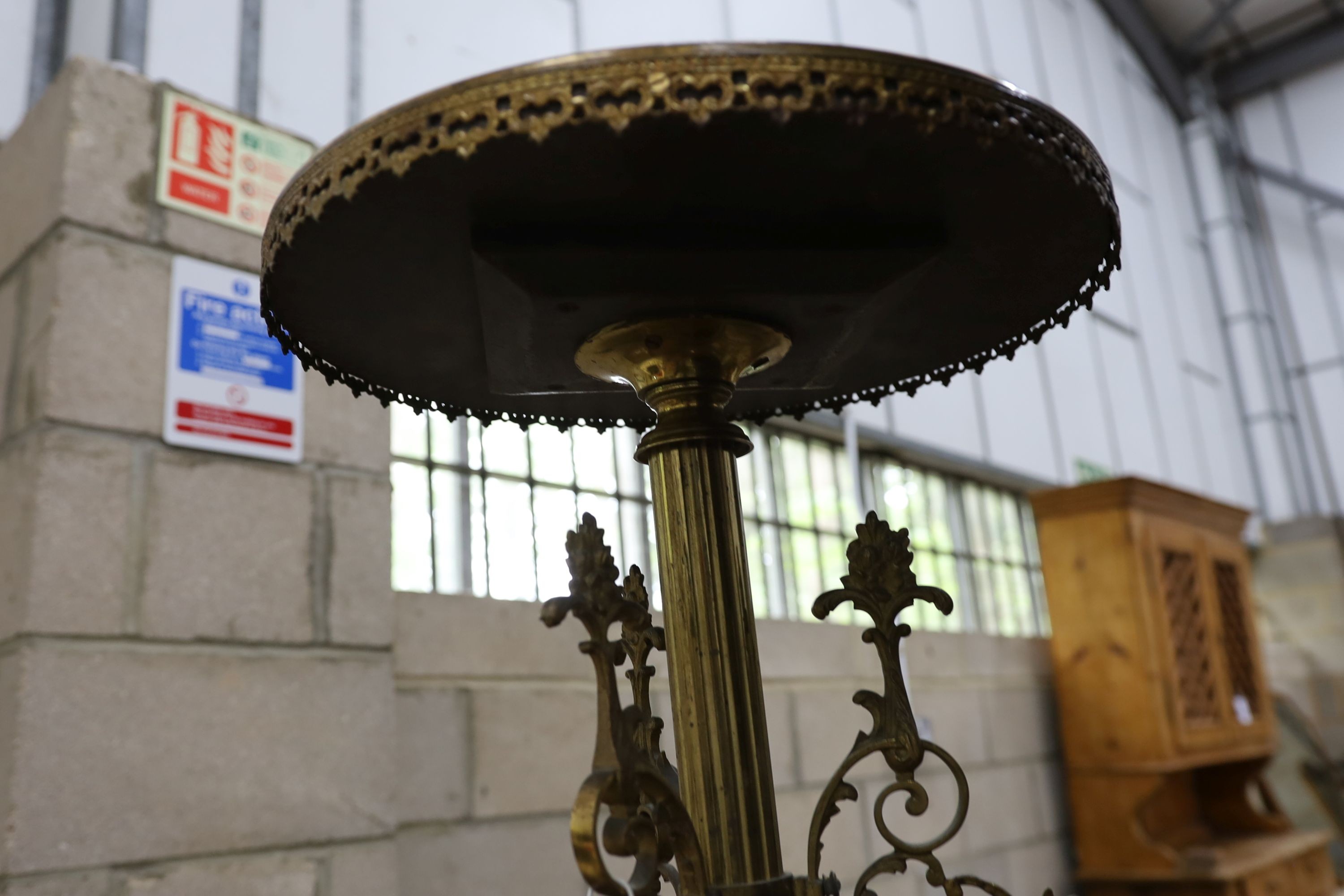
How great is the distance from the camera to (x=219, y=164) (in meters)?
1.85

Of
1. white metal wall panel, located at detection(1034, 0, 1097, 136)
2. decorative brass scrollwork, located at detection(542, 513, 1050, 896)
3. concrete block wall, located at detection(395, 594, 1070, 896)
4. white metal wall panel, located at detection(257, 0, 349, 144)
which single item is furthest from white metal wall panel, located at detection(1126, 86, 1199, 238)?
decorative brass scrollwork, located at detection(542, 513, 1050, 896)

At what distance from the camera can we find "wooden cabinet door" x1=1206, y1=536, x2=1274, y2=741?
4316 mm

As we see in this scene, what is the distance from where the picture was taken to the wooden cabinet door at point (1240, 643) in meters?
4.32

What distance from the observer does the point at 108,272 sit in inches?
65.7

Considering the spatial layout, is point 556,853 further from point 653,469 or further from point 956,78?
point 956,78

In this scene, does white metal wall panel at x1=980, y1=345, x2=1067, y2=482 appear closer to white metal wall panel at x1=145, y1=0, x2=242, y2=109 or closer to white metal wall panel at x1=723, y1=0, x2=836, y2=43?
white metal wall panel at x1=723, y1=0, x2=836, y2=43

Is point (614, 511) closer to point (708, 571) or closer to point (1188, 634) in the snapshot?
point (708, 571)

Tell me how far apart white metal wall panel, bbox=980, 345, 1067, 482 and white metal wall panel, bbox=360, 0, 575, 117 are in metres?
2.12

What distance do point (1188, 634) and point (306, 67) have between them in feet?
11.6

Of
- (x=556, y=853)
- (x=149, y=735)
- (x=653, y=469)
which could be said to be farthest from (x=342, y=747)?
(x=653, y=469)

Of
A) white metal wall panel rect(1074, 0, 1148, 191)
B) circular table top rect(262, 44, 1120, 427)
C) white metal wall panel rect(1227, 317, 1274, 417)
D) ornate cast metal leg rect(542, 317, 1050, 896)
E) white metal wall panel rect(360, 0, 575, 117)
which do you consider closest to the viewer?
circular table top rect(262, 44, 1120, 427)

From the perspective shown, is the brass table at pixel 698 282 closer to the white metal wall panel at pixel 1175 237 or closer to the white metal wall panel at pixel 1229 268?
the white metal wall panel at pixel 1175 237

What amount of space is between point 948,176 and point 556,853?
1817 mm

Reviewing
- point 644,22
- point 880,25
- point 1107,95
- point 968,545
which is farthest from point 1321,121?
point 644,22
